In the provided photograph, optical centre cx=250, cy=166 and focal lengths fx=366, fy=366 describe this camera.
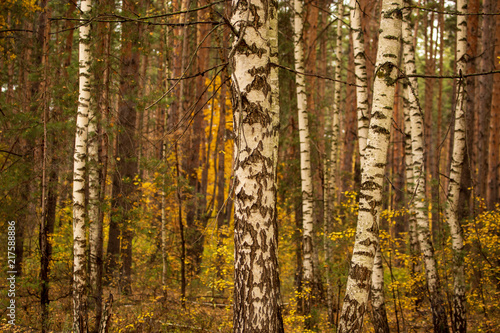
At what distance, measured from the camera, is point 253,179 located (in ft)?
10.2

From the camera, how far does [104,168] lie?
26.0 ft

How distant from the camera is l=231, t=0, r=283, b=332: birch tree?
3021 millimetres

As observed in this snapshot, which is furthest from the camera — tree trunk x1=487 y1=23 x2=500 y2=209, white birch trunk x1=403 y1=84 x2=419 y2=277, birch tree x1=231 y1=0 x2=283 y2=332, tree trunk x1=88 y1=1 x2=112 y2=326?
tree trunk x1=487 y1=23 x2=500 y2=209

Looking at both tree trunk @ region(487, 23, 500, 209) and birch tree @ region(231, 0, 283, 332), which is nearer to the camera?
birch tree @ region(231, 0, 283, 332)

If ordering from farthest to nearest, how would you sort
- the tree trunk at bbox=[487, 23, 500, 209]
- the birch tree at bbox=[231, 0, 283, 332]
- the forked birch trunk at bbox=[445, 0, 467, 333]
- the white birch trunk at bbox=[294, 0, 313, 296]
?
the tree trunk at bbox=[487, 23, 500, 209] < the white birch trunk at bbox=[294, 0, 313, 296] < the forked birch trunk at bbox=[445, 0, 467, 333] < the birch tree at bbox=[231, 0, 283, 332]

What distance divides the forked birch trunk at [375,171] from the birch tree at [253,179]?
125 centimetres

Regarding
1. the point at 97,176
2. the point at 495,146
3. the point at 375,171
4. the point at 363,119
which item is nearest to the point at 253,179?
the point at 375,171

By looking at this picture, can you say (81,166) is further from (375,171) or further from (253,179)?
(375,171)

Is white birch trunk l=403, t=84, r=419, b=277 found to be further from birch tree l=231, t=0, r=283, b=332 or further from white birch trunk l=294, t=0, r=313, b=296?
birch tree l=231, t=0, r=283, b=332

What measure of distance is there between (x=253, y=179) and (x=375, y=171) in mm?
1658

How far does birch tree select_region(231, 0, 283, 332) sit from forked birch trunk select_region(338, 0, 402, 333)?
125cm

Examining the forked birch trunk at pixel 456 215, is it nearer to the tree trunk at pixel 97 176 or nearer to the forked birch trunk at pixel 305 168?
the forked birch trunk at pixel 305 168

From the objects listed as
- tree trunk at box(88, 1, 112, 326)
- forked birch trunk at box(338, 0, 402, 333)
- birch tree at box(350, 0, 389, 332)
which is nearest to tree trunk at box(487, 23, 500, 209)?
birch tree at box(350, 0, 389, 332)

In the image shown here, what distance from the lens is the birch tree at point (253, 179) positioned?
9.91 ft
